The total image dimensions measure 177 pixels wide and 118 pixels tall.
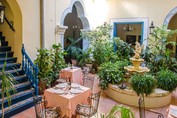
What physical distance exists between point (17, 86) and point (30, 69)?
0.65 metres

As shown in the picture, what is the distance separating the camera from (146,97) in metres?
5.29

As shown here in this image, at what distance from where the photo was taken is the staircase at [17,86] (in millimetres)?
4746

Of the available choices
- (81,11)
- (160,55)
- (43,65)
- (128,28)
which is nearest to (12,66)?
(43,65)

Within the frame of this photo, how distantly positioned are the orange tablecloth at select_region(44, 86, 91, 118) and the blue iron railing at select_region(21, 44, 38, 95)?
1.34 metres

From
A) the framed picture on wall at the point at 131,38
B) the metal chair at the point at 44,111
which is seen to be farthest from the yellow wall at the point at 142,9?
the metal chair at the point at 44,111

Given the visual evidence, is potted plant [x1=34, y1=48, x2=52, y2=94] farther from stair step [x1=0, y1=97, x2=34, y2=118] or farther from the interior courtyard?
stair step [x1=0, y1=97, x2=34, y2=118]

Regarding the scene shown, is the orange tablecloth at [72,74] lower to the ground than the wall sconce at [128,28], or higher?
lower

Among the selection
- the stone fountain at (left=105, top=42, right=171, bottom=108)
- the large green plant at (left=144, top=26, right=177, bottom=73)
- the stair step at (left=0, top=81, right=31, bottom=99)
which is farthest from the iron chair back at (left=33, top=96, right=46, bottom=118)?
the large green plant at (left=144, top=26, right=177, bottom=73)

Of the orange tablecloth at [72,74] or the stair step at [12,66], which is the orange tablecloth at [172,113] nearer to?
the orange tablecloth at [72,74]

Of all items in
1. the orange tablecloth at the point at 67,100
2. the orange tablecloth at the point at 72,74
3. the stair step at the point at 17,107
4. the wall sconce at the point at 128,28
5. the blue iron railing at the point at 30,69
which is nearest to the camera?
→ the orange tablecloth at the point at 67,100

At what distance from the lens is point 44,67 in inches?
241

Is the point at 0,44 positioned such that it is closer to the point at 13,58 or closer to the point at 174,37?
the point at 13,58

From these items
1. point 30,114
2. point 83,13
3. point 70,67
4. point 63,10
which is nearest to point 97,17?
point 83,13

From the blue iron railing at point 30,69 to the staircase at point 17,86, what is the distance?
0.09 metres
